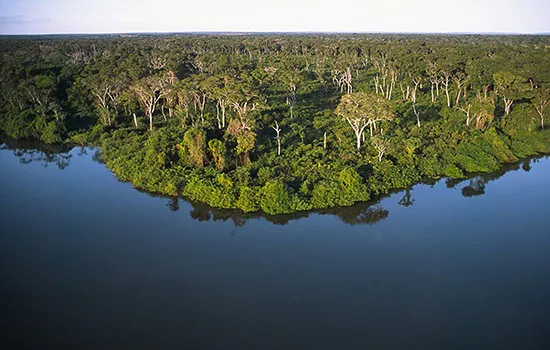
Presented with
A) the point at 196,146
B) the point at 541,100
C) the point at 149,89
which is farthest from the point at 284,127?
the point at 541,100

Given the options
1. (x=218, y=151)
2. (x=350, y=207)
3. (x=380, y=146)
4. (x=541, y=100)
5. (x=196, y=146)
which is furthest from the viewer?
(x=541, y=100)

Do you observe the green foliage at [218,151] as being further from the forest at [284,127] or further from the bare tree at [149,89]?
the bare tree at [149,89]

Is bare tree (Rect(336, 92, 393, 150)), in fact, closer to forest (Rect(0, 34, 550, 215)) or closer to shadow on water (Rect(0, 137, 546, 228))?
forest (Rect(0, 34, 550, 215))

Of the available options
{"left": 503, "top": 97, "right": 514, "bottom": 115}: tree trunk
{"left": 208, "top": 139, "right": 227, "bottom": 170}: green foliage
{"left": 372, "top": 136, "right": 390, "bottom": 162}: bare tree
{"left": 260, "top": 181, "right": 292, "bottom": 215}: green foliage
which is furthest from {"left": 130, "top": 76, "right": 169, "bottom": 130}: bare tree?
{"left": 503, "top": 97, "right": 514, "bottom": 115}: tree trunk

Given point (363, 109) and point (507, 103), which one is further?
point (507, 103)

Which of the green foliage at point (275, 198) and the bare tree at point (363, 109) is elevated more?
the bare tree at point (363, 109)

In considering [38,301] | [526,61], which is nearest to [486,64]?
[526,61]

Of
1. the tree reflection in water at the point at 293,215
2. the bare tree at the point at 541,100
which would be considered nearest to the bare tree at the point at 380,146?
the tree reflection in water at the point at 293,215

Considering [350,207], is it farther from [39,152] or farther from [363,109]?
[39,152]
